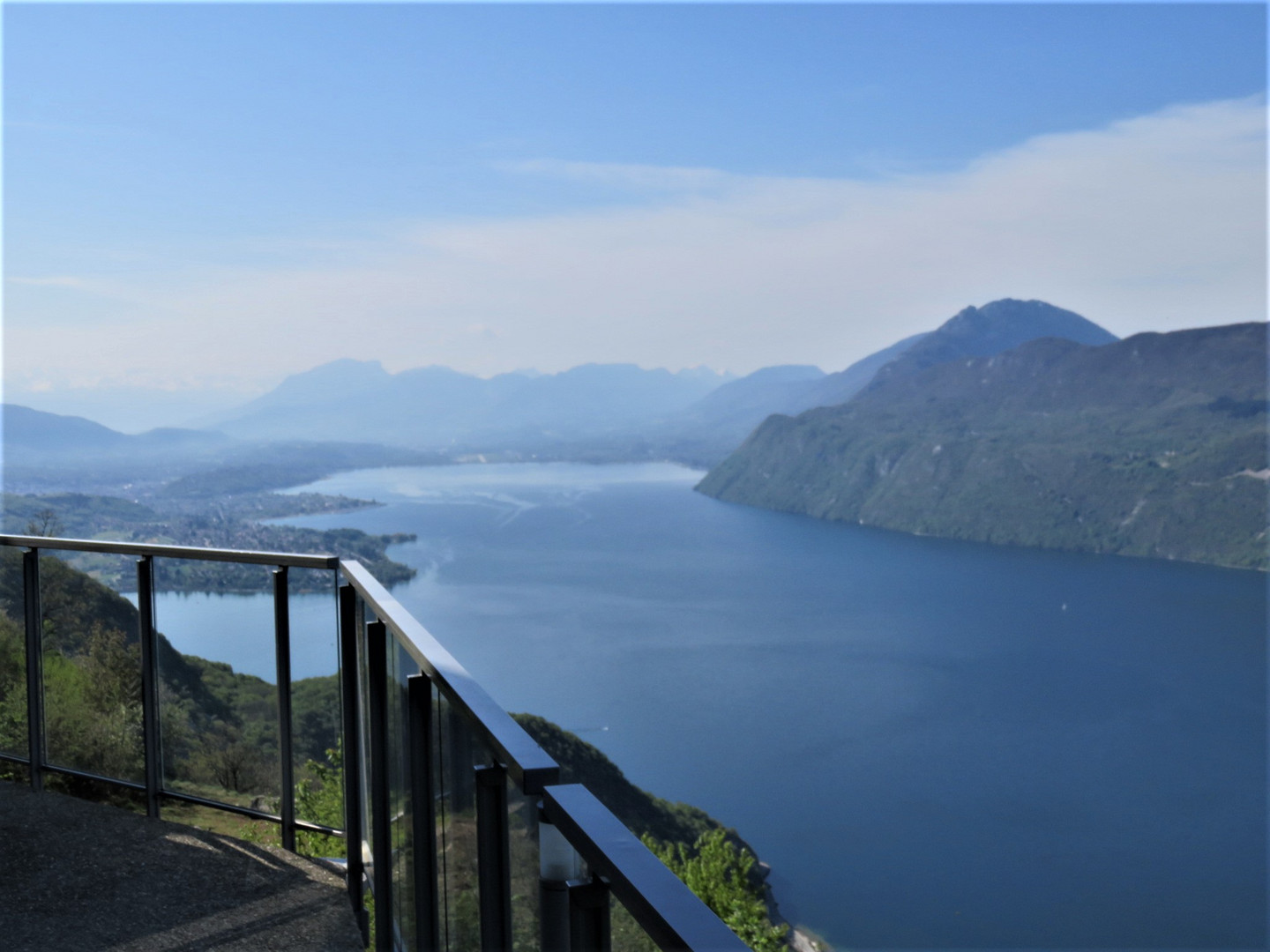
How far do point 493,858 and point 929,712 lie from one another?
6415 centimetres

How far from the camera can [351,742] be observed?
260 centimetres

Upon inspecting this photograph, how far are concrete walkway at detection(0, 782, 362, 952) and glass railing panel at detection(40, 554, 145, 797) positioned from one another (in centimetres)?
17

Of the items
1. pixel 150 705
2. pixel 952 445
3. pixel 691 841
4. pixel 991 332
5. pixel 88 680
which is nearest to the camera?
pixel 150 705

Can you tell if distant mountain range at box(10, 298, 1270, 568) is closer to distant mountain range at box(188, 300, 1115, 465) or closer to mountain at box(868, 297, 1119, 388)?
mountain at box(868, 297, 1119, 388)

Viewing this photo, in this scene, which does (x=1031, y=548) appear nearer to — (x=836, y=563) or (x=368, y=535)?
(x=836, y=563)

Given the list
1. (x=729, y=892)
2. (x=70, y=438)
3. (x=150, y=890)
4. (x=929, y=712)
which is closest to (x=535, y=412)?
(x=70, y=438)

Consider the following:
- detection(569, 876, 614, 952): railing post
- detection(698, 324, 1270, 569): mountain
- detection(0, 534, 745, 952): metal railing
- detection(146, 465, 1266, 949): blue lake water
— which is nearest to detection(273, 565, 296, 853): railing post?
detection(0, 534, 745, 952): metal railing

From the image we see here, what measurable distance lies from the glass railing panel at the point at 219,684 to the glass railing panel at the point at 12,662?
57 centimetres

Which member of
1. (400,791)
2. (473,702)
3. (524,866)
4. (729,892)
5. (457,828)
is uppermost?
(473,702)

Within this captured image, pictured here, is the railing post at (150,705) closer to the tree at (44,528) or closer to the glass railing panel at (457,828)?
the tree at (44,528)

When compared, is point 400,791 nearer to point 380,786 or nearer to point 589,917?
point 380,786

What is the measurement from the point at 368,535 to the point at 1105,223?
95556 millimetres

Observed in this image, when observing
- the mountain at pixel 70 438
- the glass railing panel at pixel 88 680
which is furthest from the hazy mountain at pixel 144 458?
the glass railing panel at pixel 88 680

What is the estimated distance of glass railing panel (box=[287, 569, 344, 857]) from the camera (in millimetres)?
2742
